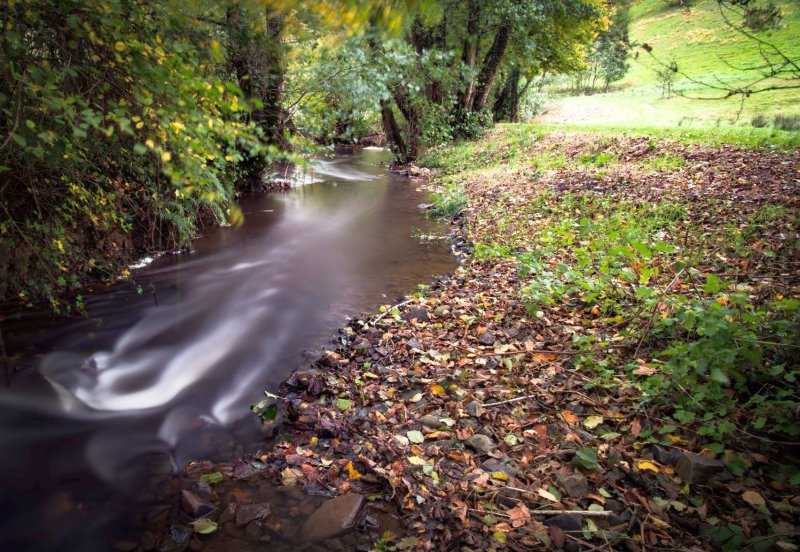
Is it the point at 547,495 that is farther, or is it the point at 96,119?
the point at 547,495

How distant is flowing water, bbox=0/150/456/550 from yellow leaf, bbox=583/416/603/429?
299 cm

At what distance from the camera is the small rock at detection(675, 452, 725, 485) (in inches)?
111

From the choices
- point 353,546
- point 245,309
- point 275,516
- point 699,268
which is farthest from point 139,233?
point 699,268

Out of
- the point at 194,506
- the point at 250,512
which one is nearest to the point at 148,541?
the point at 194,506

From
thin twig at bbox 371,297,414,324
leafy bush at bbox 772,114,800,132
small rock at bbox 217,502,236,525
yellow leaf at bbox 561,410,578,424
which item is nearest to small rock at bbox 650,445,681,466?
yellow leaf at bbox 561,410,578,424

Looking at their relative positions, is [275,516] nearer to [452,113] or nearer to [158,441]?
[158,441]

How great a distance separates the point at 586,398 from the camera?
3883mm

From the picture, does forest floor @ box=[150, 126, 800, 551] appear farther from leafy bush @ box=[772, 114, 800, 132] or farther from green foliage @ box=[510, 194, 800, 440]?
leafy bush @ box=[772, 114, 800, 132]

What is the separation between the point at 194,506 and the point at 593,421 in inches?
123

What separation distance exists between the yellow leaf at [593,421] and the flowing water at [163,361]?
2.99m

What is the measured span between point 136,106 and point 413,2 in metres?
2.28

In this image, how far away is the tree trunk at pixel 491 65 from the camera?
20188 mm

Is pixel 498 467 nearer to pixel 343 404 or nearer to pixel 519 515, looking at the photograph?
pixel 519 515

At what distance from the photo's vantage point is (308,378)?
507cm
